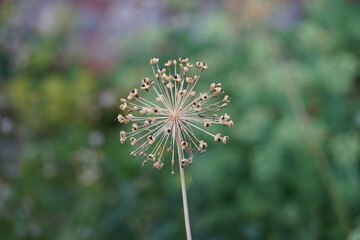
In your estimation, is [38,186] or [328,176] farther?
[38,186]

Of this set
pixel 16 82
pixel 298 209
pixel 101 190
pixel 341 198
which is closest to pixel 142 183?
pixel 101 190

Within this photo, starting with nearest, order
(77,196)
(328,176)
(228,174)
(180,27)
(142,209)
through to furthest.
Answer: (328,176) < (142,209) < (77,196) < (228,174) < (180,27)

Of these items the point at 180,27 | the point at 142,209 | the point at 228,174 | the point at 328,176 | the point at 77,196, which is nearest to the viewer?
the point at 328,176

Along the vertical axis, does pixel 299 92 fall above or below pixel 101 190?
above

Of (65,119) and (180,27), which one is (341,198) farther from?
(65,119)

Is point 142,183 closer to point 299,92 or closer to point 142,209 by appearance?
point 142,209

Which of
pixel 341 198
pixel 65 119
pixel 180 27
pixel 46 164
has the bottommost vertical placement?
pixel 341 198

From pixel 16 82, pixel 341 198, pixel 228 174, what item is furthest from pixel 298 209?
pixel 16 82
